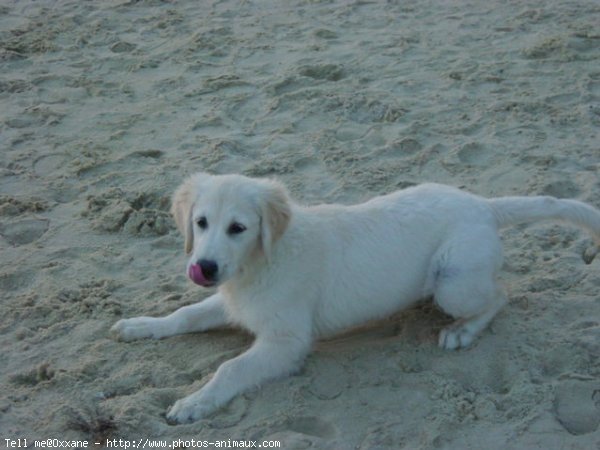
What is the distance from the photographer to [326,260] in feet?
Answer: 13.8

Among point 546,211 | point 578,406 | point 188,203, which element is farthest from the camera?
point 546,211

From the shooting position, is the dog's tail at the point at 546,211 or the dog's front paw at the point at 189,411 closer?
the dog's front paw at the point at 189,411

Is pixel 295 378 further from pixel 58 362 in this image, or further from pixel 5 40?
pixel 5 40

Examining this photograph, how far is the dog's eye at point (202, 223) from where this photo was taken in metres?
3.92

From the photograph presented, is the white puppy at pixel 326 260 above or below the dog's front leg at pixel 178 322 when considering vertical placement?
above

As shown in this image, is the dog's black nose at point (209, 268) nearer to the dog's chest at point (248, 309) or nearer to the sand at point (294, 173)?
the dog's chest at point (248, 309)

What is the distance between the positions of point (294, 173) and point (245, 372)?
7.54 feet

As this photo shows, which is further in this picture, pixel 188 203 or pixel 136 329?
pixel 136 329

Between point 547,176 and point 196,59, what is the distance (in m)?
3.70

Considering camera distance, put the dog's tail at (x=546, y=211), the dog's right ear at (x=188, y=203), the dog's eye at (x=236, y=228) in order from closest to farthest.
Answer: the dog's eye at (x=236, y=228) → the dog's right ear at (x=188, y=203) → the dog's tail at (x=546, y=211)

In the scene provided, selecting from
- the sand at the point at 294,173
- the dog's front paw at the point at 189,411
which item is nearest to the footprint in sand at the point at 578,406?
the sand at the point at 294,173

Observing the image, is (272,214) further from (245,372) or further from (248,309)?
(245,372)

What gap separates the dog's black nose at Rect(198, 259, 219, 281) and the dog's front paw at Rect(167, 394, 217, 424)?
0.55 meters

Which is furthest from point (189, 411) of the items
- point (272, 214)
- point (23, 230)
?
point (23, 230)
